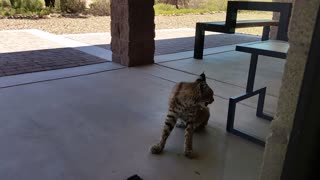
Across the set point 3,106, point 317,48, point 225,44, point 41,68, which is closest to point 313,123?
point 317,48

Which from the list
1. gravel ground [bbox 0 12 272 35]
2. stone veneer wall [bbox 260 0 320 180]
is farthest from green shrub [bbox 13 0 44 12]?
stone veneer wall [bbox 260 0 320 180]

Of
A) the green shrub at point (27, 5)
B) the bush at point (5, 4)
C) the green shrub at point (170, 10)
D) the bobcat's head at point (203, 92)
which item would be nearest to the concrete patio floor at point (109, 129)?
the bobcat's head at point (203, 92)

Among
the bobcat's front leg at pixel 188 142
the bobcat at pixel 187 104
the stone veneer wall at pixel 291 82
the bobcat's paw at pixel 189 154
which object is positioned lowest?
the bobcat's paw at pixel 189 154

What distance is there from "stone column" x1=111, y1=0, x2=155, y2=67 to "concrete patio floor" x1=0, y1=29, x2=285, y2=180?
481 mm

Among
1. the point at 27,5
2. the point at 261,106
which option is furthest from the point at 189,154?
the point at 27,5

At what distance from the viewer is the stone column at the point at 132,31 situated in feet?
14.3

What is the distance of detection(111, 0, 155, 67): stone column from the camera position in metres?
4.36

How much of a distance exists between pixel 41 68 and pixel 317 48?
155 inches

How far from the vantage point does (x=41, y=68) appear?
4.08 meters

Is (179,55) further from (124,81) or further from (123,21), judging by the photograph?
(124,81)

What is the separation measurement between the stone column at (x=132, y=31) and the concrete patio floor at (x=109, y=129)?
481mm

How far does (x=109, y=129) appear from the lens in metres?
2.44

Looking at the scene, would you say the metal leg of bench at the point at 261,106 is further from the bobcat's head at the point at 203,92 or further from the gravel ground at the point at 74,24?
the gravel ground at the point at 74,24

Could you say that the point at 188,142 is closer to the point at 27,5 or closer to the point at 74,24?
the point at 74,24
